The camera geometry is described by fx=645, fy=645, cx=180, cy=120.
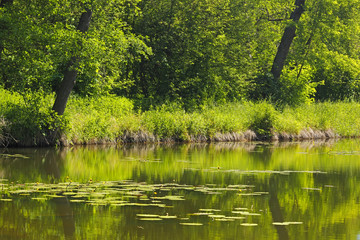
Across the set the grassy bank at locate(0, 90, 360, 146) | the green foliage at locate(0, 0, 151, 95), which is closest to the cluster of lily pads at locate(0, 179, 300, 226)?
the green foliage at locate(0, 0, 151, 95)

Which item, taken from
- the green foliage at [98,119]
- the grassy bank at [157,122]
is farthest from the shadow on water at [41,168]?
the green foliage at [98,119]

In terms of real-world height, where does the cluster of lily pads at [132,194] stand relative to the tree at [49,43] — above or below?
below

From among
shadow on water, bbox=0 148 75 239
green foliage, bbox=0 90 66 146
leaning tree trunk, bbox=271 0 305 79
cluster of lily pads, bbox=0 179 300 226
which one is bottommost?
shadow on water, bbox=0 148 75 239

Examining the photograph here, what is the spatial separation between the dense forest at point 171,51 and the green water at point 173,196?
2.86 m

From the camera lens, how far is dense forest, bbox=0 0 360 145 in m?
17.9

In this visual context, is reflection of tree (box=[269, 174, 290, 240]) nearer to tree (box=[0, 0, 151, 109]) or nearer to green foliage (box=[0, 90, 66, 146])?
tree (box=[0, 0, 151, 109])

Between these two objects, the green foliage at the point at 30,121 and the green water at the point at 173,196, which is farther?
the green foliage at the point at 30,121

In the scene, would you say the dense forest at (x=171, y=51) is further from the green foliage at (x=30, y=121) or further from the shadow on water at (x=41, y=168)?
the shadow on water at (x=41, y=168)

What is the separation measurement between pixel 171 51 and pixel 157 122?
554 cm

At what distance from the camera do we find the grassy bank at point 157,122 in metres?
18.9

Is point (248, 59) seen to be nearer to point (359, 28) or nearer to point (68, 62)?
point (359, 28)

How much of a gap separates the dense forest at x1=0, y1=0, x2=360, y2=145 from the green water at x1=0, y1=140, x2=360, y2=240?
9.38 ft

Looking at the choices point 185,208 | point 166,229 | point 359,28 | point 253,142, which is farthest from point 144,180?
point 359,28

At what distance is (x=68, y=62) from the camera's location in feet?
64.7
